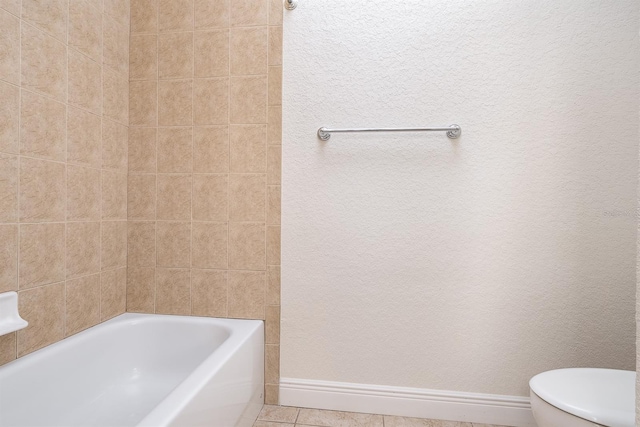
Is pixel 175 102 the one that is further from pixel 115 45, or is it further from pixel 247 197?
pixel 247 197

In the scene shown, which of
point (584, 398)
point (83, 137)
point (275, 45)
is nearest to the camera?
point (584, 398)

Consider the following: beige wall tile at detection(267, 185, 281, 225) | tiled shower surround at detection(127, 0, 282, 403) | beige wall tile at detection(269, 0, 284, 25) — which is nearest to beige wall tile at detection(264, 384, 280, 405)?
tiled shower surround at detection(127, 0, 282, 403)

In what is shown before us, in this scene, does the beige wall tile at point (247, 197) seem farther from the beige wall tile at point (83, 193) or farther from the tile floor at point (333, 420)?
the tile floor at point (333, 420)

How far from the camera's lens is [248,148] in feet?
5.31

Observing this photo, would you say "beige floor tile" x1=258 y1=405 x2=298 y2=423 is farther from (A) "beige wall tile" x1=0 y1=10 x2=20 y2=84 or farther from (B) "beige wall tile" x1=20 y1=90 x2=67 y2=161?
(A) "beige wall tile" x1=0 y1=10 x2=20 y2=84

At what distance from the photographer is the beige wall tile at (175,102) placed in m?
1.65

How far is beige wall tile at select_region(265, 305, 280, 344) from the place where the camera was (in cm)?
161

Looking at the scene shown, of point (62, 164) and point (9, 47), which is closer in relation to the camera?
point (9, 47)

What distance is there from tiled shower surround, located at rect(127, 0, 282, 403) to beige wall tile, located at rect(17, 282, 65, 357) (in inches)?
16.1

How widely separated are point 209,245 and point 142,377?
0.64 m

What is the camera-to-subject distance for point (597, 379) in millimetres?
1140

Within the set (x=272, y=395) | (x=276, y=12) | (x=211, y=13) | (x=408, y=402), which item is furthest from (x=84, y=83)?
(x=408, y=402)

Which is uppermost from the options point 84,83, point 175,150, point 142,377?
point 84,83

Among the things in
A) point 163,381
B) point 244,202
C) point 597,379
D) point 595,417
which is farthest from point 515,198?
point 163,381
